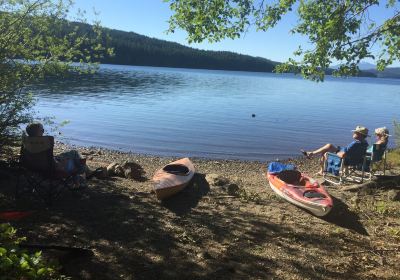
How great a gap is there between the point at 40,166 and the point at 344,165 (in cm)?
839

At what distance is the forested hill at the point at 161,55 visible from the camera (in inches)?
5984

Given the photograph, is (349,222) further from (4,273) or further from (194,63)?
(194,63)

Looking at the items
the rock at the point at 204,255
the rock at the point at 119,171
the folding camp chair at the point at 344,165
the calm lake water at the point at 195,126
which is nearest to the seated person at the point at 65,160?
the rock at the point at 119,171

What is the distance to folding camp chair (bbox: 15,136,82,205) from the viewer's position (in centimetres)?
774

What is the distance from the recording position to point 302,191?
910 centimetres

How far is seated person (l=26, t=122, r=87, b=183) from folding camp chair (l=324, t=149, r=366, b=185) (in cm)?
736

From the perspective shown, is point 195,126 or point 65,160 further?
point 195,126

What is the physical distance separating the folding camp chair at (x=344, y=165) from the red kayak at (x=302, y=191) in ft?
6.22

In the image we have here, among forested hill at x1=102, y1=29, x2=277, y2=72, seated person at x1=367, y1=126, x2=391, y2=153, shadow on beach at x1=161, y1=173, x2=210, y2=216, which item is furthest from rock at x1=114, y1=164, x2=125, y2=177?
forested hill at x1=102, y1=29, x2=277, y2=72

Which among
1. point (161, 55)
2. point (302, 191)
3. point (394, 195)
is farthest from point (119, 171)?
point (161, 55)

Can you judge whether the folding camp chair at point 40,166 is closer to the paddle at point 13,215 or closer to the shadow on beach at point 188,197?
the paddle at point 13,215

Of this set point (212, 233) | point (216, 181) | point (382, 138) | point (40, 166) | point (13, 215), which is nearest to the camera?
point (13, 215)

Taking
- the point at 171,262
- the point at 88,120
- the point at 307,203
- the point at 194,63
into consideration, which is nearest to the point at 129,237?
the point at 171,262

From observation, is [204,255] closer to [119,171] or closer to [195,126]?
[119,171]
